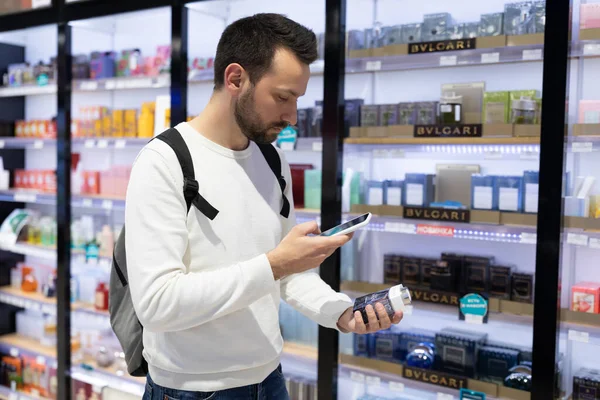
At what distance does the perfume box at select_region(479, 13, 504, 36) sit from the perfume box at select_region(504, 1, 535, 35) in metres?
0.02

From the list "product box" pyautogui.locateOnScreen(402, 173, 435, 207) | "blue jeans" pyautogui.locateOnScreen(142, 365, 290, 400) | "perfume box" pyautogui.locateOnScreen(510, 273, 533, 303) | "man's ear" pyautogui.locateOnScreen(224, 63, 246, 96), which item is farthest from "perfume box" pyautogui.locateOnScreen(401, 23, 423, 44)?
"blue jeans" pyautogui.locateOnScreen(142, 365, 290, 400)

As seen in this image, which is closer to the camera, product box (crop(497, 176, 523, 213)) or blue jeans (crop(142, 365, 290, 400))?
blue jeans (crop(142, 365, 290, 400))

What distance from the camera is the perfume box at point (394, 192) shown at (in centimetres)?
309

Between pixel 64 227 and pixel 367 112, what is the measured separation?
2.11 metres

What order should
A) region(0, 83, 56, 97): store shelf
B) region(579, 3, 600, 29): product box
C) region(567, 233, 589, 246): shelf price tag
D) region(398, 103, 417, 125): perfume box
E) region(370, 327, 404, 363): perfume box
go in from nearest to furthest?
region(567, 233, 589, 246): shelf price tag, region(579, 3, 600, 29): product box, region(398, 103, 417, 125): perfume box, region(370, 327, 404, 363): perfume box, region(0, 83, 56, 97): store shelf

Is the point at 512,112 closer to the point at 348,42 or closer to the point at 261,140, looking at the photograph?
the point at 348,42

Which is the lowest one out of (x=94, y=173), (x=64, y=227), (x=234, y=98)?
(x=64, y=227)

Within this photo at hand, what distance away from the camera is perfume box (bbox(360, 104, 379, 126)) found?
3.12 metres

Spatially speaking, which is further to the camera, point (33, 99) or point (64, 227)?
point (33, 99)

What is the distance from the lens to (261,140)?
1678mm

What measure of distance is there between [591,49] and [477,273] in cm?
113

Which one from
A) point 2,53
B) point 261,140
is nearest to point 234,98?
point 261,140

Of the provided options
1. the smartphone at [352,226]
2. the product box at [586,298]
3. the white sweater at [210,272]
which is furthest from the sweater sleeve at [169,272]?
the product box at [586,298]

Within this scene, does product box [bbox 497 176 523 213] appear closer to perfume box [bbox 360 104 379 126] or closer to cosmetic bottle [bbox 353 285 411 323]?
perfume box [bbox 360 104 379 126]
